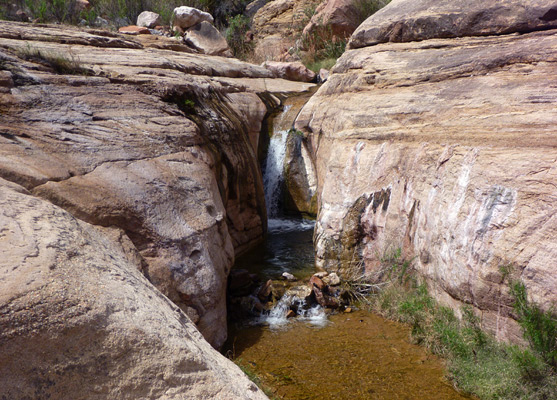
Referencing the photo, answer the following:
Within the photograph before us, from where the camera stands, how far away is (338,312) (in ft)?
17.4

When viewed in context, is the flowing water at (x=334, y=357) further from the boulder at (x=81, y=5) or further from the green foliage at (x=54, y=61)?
the boulder at (x=81, y=5)

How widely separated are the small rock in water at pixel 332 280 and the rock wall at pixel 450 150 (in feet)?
1.05

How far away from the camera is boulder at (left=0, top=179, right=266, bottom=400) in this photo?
190 centimetres

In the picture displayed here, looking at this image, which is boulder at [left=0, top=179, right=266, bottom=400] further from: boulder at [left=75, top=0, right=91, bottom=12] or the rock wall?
boulder at [left=75, top=0, right=91, bottom=12]

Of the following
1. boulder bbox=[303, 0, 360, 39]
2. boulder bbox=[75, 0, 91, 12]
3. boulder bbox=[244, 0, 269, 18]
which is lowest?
boulder bbox=[303, 0, 360, 39]

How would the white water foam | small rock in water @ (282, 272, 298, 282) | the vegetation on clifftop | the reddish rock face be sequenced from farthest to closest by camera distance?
the white water foam
small rock in water @ (282, 272, 298, 282)
the reddish rock face
the vegetation on clifftop

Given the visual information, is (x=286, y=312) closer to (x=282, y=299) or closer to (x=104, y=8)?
(x=282, y=299)

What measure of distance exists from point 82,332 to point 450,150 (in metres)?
3.95

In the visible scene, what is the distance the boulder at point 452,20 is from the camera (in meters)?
5.41

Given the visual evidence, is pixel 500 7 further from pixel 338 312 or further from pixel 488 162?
pixel 338 312

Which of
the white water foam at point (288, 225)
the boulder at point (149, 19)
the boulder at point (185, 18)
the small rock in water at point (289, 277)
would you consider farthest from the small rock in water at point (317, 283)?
the boulder at point (149, 19)

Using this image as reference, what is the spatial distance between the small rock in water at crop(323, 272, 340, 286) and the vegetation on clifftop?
0.73 meters

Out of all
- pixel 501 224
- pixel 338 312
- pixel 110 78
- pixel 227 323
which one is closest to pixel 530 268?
pixel 501 224

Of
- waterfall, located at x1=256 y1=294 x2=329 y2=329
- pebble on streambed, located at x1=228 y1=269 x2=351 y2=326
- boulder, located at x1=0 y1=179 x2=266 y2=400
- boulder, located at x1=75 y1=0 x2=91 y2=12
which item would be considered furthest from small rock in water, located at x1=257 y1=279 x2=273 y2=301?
boulder, located at x1=75 y1=0 x2=91 y2=12
